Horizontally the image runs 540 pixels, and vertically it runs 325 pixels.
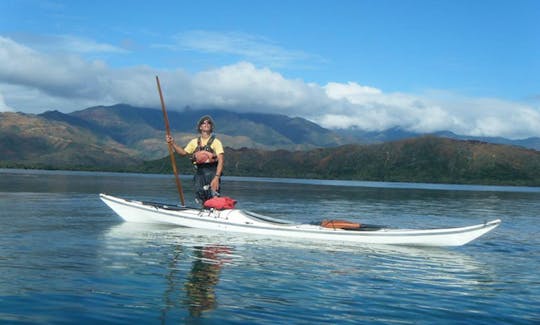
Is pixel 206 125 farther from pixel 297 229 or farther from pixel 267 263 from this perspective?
pixel 267 263

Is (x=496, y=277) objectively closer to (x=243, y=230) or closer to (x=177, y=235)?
(x=243, y=230)

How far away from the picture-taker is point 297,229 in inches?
809

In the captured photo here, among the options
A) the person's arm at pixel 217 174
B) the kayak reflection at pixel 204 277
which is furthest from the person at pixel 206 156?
the kayak reflection at pixel 204 277

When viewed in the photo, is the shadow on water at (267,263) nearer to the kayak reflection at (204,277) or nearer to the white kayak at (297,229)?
the kayak reflection at (204,277)

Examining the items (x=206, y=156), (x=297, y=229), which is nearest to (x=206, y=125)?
(x=206, y=156)

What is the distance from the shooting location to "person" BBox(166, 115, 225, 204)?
69.2 ft

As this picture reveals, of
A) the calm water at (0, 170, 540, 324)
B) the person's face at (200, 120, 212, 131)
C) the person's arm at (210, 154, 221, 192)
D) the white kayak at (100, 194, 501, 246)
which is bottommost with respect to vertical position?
the calm water at (0, 170, 540, 324)

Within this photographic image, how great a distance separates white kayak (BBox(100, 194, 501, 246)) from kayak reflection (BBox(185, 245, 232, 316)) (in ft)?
9.77

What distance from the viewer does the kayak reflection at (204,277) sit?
1076 centimetres

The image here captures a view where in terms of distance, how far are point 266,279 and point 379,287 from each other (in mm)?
2901

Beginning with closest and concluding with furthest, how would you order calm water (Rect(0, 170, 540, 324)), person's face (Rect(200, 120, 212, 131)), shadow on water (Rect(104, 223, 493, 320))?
calm water (Rect(0, 170, 540, 324))
shadow on water (Rect(104, 223, 493, 320))
person's face (Rect(200, 120, 212, 131))

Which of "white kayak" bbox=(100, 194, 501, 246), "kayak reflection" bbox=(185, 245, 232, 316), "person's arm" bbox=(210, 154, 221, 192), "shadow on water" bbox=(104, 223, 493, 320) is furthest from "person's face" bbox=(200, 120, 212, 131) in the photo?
"kayak reflection" bbox=(185, 245, 232, 316)

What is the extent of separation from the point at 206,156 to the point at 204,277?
8350mm

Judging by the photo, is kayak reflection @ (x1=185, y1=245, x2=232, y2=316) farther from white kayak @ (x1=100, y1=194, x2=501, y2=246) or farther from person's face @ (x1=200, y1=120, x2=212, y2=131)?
person's face @ (x1=200, y1=120, x2=212, y2=131)
